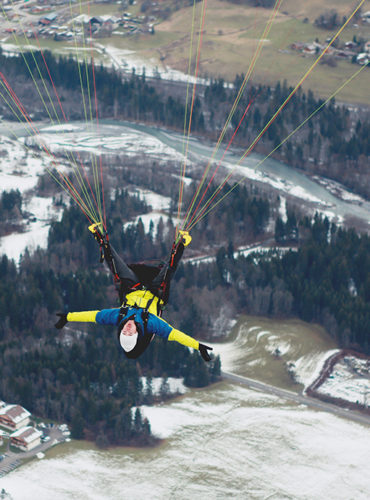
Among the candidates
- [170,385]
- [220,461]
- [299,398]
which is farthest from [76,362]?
[299,398]

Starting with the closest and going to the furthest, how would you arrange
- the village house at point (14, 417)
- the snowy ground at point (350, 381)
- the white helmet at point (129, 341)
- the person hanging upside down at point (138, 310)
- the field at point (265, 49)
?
the white helmet at point (129, 341) → the person hanging upside down at point (138, 310) → the village house at point (14, 417) → the snowy ground at point (350, 381) → the field at point (265, 49)

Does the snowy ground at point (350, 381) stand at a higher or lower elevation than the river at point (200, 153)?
lower

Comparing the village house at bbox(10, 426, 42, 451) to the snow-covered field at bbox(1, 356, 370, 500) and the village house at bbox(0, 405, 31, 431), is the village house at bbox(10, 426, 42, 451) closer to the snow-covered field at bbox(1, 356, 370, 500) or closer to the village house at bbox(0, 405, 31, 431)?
the snow-covered field at bbox(1, 356, 370, 500)

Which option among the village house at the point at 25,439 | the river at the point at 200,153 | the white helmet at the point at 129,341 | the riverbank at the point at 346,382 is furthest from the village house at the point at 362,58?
the white helmet at the point at 129,341

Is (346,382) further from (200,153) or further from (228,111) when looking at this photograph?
(228,111)

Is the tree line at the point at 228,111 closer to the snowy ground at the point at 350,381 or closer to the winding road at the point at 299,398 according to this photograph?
the snowy ground at the point at 350,381
